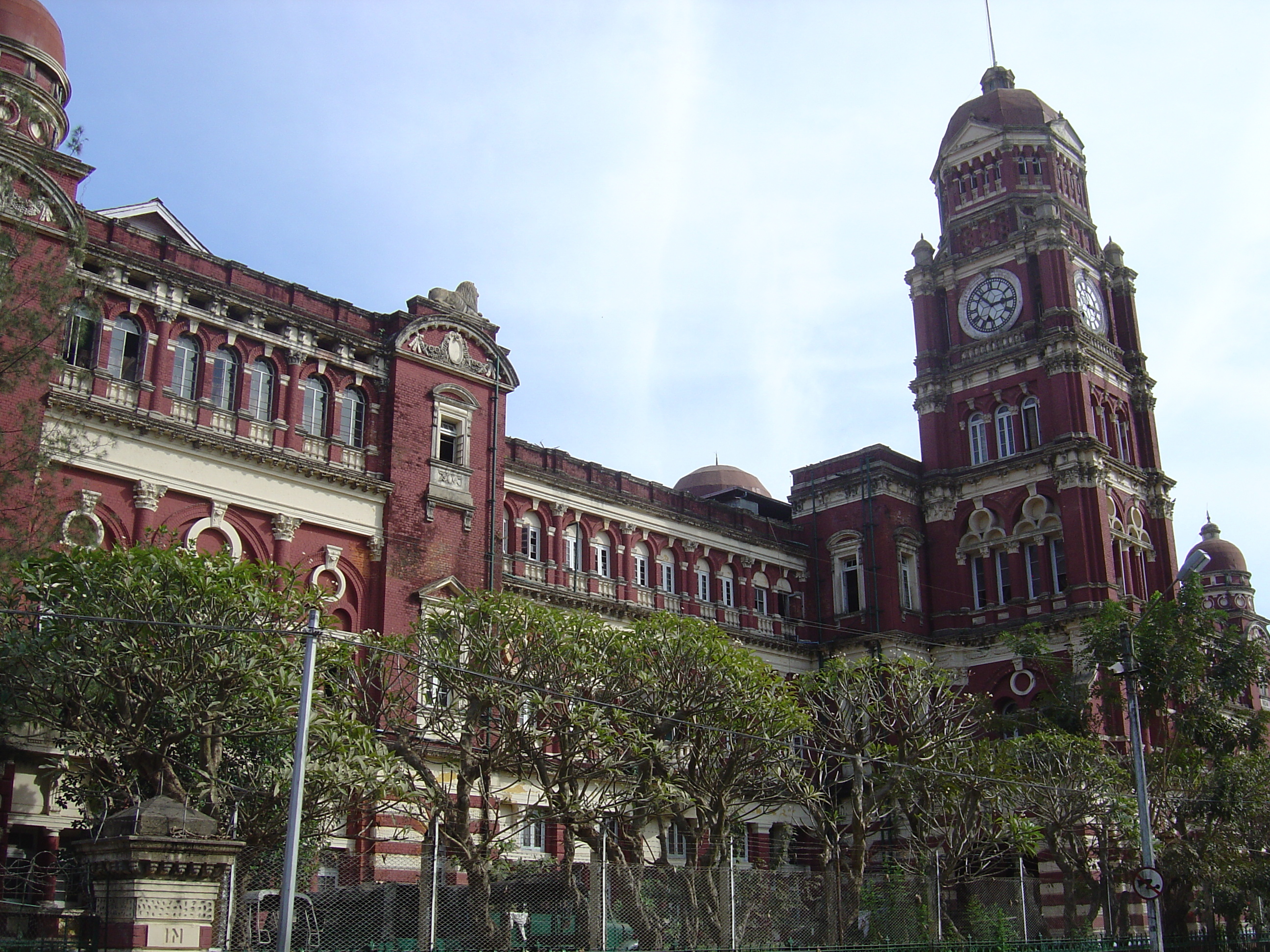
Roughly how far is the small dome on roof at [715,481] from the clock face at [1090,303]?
1819cm

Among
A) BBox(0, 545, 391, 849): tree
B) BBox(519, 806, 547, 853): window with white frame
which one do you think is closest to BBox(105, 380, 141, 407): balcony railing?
BBox(0, 545, 391, 849): tree

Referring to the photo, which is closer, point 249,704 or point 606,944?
point 606,944

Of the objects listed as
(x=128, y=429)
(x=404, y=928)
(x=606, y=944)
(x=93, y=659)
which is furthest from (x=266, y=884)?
(x=128, y=429)

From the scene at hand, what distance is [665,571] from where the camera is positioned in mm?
48375

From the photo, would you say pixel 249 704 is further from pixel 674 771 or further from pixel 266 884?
pixel 674 771

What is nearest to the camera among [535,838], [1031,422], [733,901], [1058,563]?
[733,901]

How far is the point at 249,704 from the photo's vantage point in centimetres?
2366

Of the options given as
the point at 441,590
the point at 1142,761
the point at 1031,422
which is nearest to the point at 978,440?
the point at 1031,422

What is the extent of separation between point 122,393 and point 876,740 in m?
22.3

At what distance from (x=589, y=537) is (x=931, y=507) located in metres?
16.2

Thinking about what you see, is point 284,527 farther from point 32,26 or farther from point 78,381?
point 32,26

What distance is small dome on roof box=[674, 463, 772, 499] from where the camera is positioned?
6531 centimetres

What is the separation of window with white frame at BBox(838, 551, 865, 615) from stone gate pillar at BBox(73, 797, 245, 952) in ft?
124

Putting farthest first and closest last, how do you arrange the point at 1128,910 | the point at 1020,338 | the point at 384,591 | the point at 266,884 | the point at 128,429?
1. the point at 1020,338
2. the point at 1128,910
3. the point at 384,591
4. the point at 128,429
5. the point at 266,884
